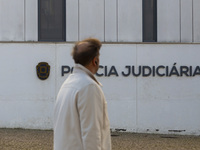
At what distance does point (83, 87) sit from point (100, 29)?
9.42m

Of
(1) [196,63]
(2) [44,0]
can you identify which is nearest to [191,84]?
(1) [196,63]

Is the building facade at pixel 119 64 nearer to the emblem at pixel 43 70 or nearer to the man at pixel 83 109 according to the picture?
the emblem at pixel 43 70

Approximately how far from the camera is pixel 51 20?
1249 cm

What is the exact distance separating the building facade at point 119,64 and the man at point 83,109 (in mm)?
9003

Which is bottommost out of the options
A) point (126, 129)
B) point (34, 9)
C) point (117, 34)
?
point (126, 129)

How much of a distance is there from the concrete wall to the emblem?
84 centimetres

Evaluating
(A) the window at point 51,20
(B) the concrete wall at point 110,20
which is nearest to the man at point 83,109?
(B) the concrete wall at point 110,20

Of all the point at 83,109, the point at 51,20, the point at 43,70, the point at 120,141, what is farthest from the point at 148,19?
the point at 83,109

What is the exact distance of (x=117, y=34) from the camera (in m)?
12.1

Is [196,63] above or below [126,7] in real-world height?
below

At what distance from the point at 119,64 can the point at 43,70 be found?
2.14 m

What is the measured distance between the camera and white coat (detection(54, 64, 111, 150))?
278 centimetres

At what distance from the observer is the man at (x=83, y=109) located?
9.12ft

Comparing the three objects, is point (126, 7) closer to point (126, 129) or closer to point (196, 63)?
point (196, 63)
